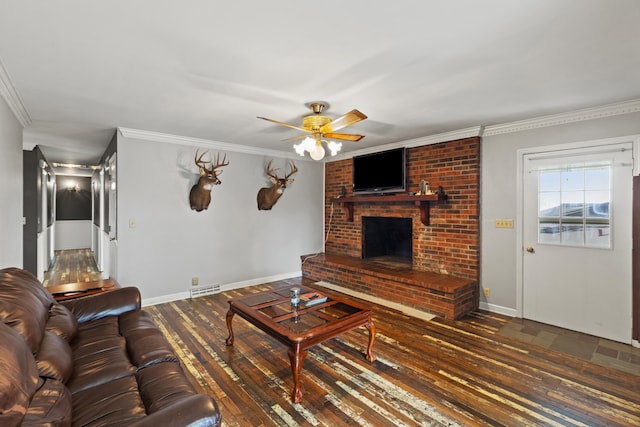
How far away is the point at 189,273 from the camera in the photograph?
455 cm

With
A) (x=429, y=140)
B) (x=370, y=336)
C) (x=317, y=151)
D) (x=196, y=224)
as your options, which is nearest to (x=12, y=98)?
(x=196, y=224)

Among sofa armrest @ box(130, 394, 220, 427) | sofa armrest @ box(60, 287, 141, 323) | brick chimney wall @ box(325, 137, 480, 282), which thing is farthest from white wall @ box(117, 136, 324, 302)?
sofa armrest @ box(130, 394, 220, 427)

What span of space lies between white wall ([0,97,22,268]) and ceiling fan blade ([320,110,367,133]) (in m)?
2.81

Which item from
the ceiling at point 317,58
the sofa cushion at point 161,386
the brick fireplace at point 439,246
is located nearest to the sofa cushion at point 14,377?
the sofa cushion at point 161,386

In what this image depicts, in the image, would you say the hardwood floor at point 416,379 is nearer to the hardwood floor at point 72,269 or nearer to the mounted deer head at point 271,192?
the mounted deer head at point 271,192

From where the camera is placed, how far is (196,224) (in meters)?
4.61

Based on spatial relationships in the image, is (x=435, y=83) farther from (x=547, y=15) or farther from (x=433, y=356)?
(x=433, y=356)

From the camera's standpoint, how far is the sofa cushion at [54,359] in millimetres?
1469

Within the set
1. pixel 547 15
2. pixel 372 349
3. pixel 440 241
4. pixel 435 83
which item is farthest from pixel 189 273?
pixel 547 15

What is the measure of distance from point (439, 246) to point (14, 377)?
14.0 ft

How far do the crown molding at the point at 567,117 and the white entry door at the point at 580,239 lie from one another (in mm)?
325

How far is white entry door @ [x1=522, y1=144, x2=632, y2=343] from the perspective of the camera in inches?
120

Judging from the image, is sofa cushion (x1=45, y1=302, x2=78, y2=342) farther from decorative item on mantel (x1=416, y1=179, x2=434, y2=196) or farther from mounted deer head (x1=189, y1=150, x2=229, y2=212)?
decorative item on mantel (x1=416, y1=179, x2=434, y2=196)

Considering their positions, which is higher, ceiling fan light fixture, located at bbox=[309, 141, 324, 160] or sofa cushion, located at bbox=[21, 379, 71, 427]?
ceiling fan light fixture, located at bbox=[309, 141, 324, 160]
